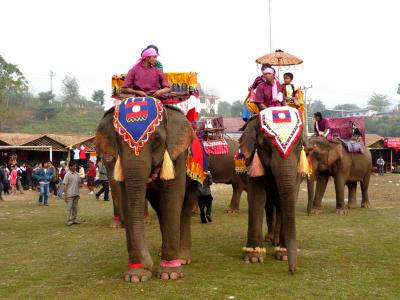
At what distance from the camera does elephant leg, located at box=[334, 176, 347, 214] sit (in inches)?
613

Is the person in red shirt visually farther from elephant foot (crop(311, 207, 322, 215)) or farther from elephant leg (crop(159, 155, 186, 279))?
elephant leg (crop(159, 155, 186, 279))

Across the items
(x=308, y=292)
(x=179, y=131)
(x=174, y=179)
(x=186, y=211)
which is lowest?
(x=308, y=292)

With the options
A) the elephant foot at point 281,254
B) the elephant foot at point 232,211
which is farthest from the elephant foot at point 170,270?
the elephant foot at point 232,211

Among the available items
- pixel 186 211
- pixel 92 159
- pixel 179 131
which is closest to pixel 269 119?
pixel 179 131

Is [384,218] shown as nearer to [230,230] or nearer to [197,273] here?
[230,230]

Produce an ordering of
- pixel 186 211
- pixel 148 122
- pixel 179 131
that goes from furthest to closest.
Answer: pixel 186 211 → pixel 179 131 → pixel 148 122

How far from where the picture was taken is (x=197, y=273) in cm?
766

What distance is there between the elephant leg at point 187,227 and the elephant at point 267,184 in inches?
37.2

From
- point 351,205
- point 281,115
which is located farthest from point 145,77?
point 351,205

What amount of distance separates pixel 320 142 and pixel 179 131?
391 inches

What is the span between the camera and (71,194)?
14.2 metres

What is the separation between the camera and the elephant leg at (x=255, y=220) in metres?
8.59

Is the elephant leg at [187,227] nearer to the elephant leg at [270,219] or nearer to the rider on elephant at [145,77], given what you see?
the rider on elephant at [145,77]

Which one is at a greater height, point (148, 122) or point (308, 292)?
point (148, 122)
